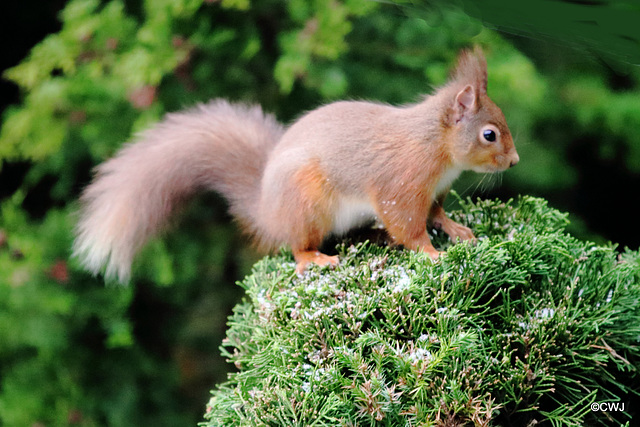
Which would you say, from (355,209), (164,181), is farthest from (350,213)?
(164,181)

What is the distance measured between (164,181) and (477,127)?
2.97 ft

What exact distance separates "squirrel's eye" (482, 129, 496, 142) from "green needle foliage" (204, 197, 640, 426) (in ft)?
0.80

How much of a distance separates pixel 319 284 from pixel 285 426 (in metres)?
0.36

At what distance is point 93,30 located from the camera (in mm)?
2822

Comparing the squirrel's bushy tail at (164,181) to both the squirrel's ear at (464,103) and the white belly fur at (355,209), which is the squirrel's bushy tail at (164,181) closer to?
the white belly fur at (355,209)

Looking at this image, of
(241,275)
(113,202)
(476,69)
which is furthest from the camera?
(241,275)

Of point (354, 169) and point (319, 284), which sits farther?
point (354, 169)

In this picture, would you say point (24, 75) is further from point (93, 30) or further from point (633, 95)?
point (633, 95)

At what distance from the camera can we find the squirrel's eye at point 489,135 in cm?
160

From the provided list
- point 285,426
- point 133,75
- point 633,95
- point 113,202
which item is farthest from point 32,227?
point 633,95

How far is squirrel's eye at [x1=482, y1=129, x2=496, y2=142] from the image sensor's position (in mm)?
1603

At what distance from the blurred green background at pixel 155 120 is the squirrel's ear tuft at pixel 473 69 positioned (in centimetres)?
97

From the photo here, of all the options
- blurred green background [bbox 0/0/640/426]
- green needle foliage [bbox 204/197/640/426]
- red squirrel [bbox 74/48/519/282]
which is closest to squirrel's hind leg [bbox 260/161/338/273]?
red squirrel [bbox 74/48/519/282]

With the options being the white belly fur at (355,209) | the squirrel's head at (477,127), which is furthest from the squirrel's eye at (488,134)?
the white belly fur at (355,209)
